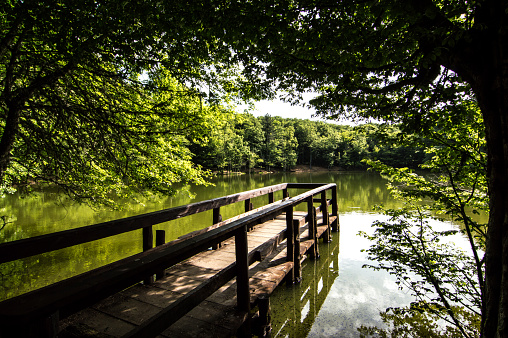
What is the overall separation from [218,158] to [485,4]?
45.2 m

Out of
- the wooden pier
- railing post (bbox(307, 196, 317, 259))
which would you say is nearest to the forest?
railing post (bbox(307, 196, 317, 259))

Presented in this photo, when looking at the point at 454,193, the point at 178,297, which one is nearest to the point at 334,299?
the point at 454,193

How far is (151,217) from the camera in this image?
3.16 meters

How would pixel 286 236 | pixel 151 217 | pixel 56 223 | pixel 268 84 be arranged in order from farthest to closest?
1. pixel 56 223
2. pixel 268 84
3. pixel 286 236
4. pixel 151 217

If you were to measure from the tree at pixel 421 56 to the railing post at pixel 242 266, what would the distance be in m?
2.26

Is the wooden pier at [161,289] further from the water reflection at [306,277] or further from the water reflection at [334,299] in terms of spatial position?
the water reflection at [306,277]

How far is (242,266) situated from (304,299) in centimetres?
262

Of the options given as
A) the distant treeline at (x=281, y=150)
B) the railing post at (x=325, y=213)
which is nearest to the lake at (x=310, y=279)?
the railing post at (x=325, y=213)

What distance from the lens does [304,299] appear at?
4.70m

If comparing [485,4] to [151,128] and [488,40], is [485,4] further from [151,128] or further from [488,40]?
[151,128]

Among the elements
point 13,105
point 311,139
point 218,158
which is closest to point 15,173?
point 13,105

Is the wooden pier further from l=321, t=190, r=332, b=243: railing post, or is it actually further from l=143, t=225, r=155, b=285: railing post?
l=321, t=190, r=332, b=243: railing post

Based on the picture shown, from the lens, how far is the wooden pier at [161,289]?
1.12 meters

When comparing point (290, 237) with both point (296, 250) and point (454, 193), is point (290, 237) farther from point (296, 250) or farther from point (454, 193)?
point (454, 193)
